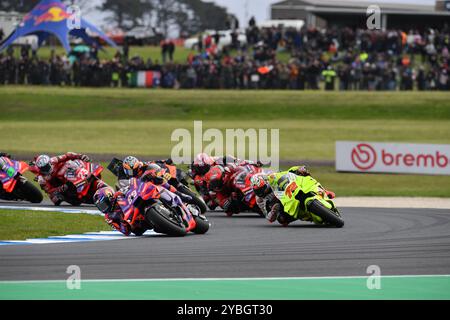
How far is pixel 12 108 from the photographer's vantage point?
47.7m

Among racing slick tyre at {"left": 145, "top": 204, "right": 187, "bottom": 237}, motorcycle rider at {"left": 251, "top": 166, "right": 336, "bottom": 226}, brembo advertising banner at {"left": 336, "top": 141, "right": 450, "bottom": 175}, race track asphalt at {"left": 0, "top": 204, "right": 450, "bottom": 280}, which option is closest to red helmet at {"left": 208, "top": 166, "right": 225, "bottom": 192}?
motorcycle rider at {"left": 251, "top": 166, "right": 336, "bottom": 226}

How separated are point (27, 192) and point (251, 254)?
941 centimetres

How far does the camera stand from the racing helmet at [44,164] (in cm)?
2145

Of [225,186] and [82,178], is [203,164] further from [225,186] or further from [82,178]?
[82,178]

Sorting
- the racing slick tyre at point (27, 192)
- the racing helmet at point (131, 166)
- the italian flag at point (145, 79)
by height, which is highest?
the racing helmet at point (131, 166)

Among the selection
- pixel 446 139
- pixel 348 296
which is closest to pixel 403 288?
pixel 348 296

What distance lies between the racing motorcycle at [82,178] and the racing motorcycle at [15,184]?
3.09ft

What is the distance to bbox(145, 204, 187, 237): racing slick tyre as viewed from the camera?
15781 mm

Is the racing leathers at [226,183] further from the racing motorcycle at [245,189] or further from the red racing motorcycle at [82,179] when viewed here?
the red racing motorcycle at [82,179]

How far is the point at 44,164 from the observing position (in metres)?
21.5

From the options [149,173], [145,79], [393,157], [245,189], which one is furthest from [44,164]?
[145,79]

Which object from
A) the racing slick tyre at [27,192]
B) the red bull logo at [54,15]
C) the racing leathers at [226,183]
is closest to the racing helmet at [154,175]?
the racing leathers at [226,183]

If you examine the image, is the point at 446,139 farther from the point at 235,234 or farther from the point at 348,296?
the point at 348,296

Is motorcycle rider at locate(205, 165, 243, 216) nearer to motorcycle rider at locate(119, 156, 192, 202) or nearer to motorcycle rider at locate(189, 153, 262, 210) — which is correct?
motorcycle rider at locate(189, 153, 262, 210)
